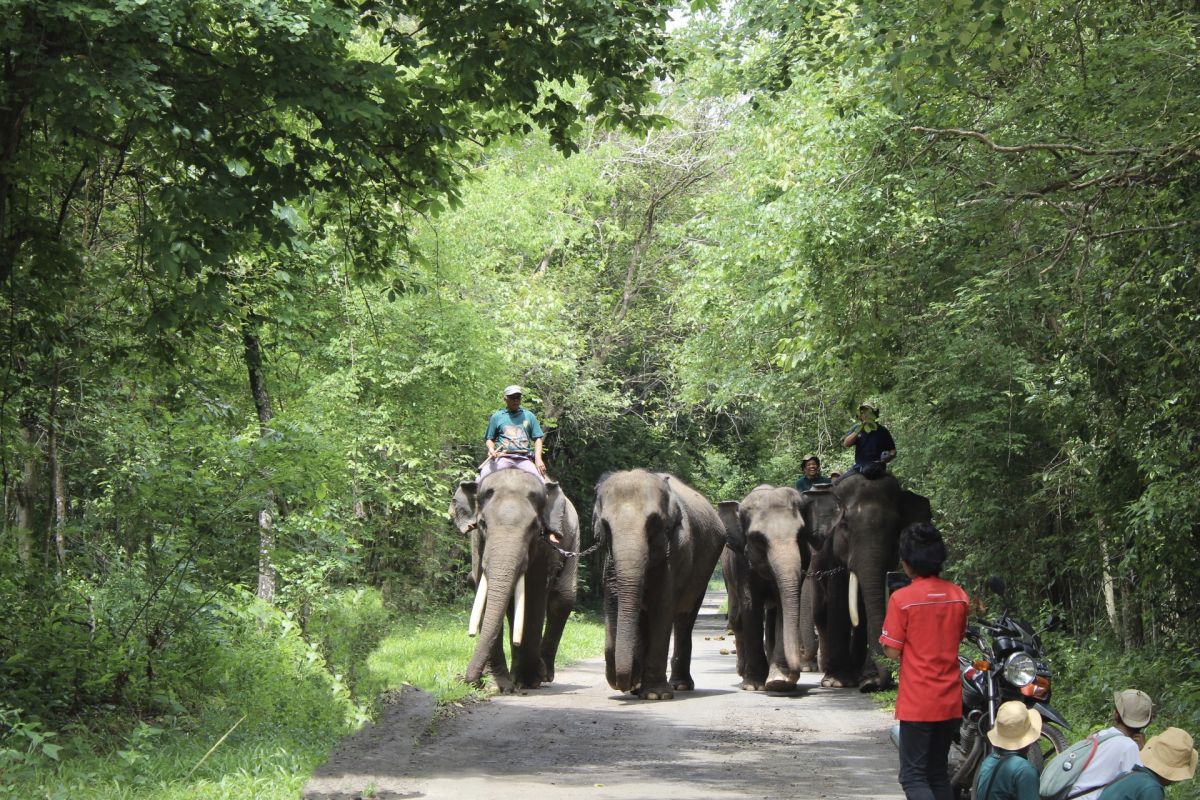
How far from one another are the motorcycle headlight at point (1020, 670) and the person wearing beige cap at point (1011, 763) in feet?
7.75

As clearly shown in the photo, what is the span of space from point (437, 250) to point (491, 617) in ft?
12.9

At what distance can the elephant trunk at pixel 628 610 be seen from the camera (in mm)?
15859

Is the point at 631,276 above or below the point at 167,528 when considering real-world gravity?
above

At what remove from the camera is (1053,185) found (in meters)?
11.3

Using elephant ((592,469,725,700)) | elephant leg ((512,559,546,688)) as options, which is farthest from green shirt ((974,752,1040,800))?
elephant leg ((512,559,546,688))

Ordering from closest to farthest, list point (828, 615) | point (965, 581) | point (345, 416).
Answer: point (828, 615) < point (965, 581) < point (345, 416)

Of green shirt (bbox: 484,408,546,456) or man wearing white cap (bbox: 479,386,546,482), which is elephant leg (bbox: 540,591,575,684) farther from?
green shirt (bbox: 484,408,546,456)

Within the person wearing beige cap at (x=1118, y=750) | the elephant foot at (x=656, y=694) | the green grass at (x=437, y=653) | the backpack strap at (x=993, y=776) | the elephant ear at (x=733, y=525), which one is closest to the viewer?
the person wearing beige cap at (x=1118, y=750)

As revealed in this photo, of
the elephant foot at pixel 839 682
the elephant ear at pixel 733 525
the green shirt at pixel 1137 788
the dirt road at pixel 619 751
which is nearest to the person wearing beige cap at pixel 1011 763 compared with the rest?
the green shirt at pixel 1137 788

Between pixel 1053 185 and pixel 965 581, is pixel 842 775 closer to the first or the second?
pixel 1053 185

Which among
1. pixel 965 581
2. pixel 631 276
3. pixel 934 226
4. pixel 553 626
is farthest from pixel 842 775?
pixel 631 276

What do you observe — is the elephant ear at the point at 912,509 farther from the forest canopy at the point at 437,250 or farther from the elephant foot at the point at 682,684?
the elephant foot at the point at 682,684

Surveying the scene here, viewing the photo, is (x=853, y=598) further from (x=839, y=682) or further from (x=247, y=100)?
(x=247, y=100)

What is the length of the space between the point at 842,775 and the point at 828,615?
845 centimetres
